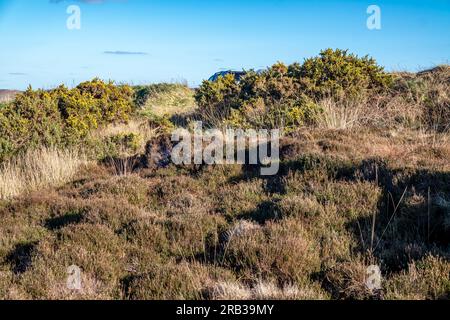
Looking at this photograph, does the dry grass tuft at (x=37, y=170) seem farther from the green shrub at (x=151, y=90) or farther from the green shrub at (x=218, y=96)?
the green shrub at (x=151, y=90)

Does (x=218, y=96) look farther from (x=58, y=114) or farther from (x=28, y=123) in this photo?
(x=28, y=123)

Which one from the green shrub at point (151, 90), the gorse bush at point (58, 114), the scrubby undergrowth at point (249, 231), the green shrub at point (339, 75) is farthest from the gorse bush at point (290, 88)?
the green shrub at point (151, 90)

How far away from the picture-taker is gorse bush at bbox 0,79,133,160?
12.2 meters

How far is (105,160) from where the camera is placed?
1162cm

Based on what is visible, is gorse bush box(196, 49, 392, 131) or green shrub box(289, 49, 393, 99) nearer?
gorse bush box(196, 49, 392, 131)

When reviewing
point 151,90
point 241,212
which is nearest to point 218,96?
point 151,90

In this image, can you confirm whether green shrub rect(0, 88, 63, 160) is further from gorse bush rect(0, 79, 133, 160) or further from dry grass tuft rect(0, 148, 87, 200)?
dry grass tuft rect(0, 148, 87, 200)

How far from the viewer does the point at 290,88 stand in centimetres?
1479

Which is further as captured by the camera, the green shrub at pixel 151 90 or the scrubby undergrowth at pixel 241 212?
the green shrub at pixel 151 90

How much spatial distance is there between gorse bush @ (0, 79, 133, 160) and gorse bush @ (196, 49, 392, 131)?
3.23 m

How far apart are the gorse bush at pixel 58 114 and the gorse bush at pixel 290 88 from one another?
323 centimetres

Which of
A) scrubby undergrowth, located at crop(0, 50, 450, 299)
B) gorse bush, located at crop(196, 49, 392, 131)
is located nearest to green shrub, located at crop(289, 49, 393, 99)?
gorse bush, located at crop(196, 49, 392, 131)

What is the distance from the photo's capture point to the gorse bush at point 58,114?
40.0 ft

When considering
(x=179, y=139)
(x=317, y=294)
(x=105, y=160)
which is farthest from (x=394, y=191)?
(x=105, y=160)
